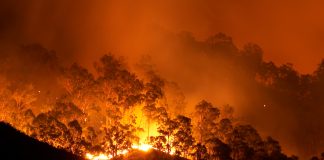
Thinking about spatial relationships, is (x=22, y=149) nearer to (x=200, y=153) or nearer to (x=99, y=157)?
(x=99, y=157)

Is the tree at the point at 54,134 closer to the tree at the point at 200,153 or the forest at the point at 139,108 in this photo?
the forest at the point at 139,108

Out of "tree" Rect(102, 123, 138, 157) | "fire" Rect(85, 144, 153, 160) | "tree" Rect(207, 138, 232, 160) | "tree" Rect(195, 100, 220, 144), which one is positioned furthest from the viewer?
"tree" Rect(195, 100, 220, 144)

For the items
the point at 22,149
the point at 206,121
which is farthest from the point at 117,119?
the point at 22,149

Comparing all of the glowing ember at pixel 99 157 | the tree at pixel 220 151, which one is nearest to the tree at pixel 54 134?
the glowing ember at pixel 99 157

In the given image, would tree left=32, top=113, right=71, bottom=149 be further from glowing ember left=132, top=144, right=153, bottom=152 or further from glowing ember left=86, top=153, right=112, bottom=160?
glowing ember left=132, top=144, right=153, bottom=152

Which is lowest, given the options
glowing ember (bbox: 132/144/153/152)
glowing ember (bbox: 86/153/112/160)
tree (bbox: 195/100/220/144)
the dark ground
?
the dark ground

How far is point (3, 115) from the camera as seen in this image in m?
47.8

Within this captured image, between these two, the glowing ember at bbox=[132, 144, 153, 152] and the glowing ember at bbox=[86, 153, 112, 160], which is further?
the glowing ember at bbox=[132, 144, 153, 152]

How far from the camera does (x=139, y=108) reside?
49.4 meters

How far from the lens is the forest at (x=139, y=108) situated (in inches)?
1702

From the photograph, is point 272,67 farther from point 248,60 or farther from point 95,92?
point 95,92

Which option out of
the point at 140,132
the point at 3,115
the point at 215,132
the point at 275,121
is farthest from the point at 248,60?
the point at 3,115

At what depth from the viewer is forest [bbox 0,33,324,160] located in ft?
142

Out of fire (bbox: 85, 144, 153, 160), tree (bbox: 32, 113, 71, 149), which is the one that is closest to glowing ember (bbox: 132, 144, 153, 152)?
fire (bbox: 85, 144, 153, 160)
